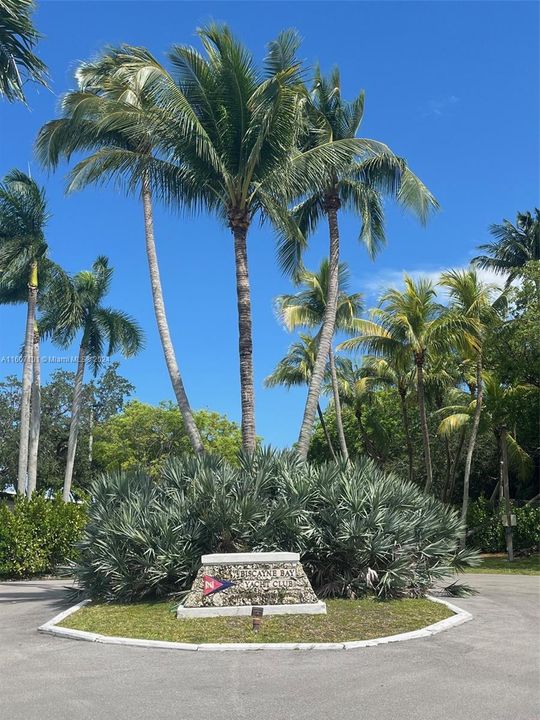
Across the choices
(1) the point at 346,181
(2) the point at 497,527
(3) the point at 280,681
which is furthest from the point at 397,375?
(3) the point at 280,681

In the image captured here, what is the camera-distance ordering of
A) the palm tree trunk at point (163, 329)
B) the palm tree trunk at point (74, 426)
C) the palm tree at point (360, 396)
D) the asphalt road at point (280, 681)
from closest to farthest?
1. the asphalt road at point (280, 681)
2. the palm tree trunk at point (163, 329)
3. the palm tree trunk at point (74, 426)
4. the palm tree at point (360, 396)

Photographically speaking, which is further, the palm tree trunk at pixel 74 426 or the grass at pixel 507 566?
the palm tree trunk at pixel 74 426

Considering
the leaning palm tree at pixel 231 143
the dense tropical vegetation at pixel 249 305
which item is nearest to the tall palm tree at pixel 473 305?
the dense tropical vegetation at pixel 249 305

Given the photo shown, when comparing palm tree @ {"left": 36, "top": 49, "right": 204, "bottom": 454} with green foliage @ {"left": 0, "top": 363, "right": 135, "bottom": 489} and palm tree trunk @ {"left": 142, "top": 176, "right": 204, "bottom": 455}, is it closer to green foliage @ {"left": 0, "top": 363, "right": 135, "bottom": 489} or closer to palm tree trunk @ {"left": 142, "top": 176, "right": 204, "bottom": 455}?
palm tree trunk @ {"left": 142, "top": 176, "right": 204, "bottom": 455}

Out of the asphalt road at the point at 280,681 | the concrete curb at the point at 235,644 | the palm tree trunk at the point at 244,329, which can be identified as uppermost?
the palm tree trunk at the point at 244,329

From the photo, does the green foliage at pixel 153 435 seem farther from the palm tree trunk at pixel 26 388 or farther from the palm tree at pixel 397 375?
the palm tree trunk at pixel 26 388

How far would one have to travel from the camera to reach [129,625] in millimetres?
10164

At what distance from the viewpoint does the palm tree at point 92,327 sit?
1276 inches

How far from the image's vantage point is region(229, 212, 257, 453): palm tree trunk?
593 inches

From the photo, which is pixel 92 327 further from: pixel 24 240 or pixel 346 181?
pixel 346 181

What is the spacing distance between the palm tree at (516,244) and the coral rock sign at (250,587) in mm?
33649

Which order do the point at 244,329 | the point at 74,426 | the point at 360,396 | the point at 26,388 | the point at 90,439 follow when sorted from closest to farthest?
the point at 244,329, the point at 26,388, the point at 74,426, the point at 360,396, the point at 90,439

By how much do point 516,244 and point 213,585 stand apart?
35333 mm

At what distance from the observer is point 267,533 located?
1229cm
